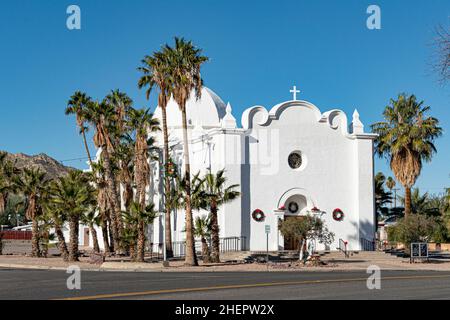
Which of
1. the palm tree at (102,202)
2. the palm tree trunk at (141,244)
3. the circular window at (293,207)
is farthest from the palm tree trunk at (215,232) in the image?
the palm tree at (102,202)

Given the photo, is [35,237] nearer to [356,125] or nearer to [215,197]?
[215,197]

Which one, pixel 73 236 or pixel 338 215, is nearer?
pixel 73 236

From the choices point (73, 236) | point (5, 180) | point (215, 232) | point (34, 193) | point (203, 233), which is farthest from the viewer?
point (5, 180)

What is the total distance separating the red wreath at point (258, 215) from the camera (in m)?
42.9

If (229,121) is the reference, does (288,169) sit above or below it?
below

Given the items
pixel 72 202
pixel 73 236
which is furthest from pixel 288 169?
pixel 73 236

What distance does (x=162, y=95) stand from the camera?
3728 cm

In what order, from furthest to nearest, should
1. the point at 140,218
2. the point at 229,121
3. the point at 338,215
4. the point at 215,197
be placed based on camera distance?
the point at 338,215, the point at 229,121, the point at 215,197, the point at 140,218

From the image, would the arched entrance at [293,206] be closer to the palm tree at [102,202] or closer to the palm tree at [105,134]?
the palm tree at [105,134]

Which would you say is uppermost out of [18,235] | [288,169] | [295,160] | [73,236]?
[295,160]

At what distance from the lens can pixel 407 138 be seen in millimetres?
45969

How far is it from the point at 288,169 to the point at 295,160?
1.09 m

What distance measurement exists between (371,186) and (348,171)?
1897 millimetres
